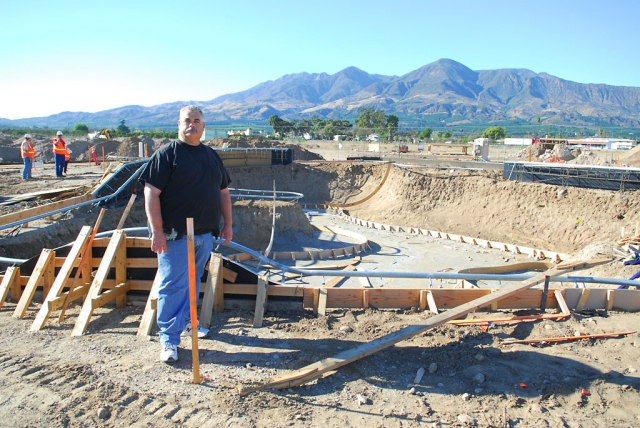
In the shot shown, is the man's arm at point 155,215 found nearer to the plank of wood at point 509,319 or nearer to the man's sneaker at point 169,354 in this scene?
the man's sneaker at point 169,354

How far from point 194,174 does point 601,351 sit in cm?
408

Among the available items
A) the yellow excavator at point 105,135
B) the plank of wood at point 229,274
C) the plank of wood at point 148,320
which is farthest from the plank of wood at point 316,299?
the yellow excavator at point 105,135

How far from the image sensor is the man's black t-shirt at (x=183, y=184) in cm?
364

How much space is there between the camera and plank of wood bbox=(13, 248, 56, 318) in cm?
479

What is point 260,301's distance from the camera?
4.96 meters

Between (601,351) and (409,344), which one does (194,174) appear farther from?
(601,351)

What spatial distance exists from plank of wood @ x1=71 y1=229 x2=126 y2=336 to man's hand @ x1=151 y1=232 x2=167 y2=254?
135cm

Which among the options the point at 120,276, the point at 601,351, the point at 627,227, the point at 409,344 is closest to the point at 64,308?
the point at 120,276

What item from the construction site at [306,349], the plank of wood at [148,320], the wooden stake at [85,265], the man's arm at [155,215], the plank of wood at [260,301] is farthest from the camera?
the plank of wood at [260,301]

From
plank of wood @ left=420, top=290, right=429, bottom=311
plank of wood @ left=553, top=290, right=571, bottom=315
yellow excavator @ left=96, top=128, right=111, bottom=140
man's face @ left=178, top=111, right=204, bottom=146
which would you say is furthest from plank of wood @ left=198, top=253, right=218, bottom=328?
yellow excavator @ left=96, top=128, right=111, bottom=140

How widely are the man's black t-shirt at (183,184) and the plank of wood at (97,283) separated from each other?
1.38 meters

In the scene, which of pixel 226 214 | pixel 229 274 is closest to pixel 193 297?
pixel 226 214

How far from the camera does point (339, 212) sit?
23953mm

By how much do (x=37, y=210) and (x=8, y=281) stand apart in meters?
5.70
